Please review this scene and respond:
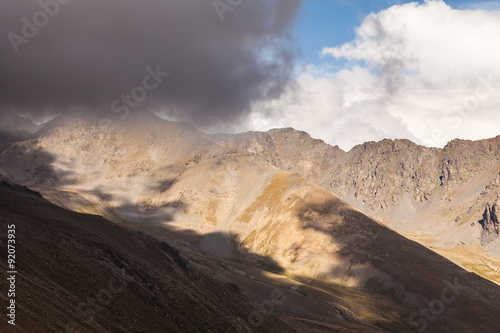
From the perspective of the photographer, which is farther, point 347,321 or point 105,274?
point 347,321

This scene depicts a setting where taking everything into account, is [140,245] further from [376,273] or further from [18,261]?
[376,273]

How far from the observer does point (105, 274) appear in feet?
187

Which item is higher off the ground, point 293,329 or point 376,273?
point 376,273

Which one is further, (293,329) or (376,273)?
(376,273)

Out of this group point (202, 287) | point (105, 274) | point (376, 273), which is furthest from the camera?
point (376, 273)

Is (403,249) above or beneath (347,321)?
above

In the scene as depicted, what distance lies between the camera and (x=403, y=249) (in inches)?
7475

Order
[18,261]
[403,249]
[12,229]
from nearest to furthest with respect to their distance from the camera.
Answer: [18,261] → [12,229] → [403,249]

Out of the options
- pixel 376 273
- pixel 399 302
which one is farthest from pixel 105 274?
pixel 376 273

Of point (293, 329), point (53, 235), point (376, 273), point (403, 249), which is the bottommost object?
point (293, 329)

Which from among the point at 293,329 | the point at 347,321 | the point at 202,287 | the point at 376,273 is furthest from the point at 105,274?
the point at 376,273

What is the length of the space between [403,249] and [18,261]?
570ft

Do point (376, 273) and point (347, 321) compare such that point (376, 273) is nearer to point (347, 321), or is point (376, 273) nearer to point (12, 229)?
point (347, 321)

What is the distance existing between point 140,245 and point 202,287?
48.8ft
